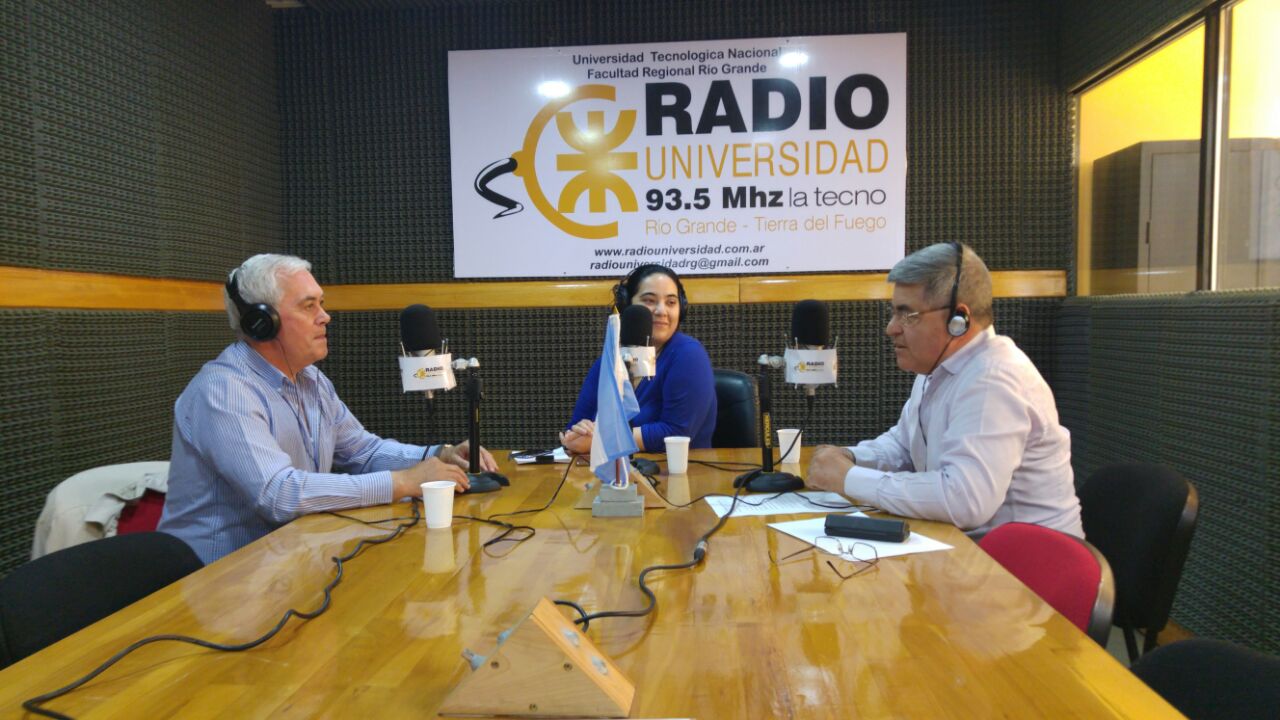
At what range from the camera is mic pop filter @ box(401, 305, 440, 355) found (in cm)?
231

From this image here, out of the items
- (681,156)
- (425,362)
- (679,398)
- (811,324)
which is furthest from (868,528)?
(681,156)

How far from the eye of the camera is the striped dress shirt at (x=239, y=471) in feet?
6.97

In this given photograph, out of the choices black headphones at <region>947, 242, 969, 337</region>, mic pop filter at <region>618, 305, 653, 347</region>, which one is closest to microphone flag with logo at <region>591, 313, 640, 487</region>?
mic pop filter at <region>618, 305, 653, 347</region>

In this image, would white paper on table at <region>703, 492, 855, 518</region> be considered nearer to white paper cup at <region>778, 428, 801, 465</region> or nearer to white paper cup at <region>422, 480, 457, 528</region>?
white paper cup at <region>778, 428, 801, 465</region>

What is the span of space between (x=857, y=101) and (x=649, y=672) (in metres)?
4.26

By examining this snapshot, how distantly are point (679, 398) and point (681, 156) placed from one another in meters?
2.08

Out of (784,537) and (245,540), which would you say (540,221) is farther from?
(784,537)

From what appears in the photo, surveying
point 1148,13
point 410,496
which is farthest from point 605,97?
point 410,496

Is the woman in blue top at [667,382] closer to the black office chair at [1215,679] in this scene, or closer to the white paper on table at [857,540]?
the white paper on table at [857,540]

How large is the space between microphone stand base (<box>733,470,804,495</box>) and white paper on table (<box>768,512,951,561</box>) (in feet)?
1.06

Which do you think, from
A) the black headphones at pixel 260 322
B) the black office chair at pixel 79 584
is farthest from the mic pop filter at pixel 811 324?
the black office chair at pixel 79 584

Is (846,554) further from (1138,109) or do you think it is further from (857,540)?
(1138,109)

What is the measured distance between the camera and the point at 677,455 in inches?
104

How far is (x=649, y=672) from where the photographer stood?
1178mm
